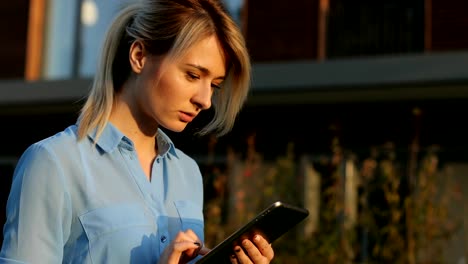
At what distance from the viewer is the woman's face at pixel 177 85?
2.13 m

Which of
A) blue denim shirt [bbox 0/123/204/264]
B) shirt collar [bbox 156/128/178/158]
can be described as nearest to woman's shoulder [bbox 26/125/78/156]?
blue denim shirt [bbox 0/123/204/264]

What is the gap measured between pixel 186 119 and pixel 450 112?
8.04 m

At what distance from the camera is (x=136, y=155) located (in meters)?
2.21

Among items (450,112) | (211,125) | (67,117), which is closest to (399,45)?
(450,112)

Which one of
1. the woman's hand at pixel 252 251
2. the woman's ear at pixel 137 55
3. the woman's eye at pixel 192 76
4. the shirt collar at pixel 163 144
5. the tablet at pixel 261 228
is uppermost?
the woman's ear at pixel 137 55

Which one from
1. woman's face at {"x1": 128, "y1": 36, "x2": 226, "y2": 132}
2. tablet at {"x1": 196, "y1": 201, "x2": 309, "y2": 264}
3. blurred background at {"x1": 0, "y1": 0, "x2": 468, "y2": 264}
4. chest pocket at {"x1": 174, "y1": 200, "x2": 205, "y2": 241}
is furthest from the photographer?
blurred background at {"x1": 0, "y1": 0, "x2": 468, "y2": 264}

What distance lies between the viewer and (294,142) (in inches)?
408

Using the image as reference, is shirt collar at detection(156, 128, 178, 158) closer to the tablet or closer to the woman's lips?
the woman's lips

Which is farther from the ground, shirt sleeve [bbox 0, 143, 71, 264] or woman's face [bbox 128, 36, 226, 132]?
woman's face [bbox 128, 36, 226, 132]

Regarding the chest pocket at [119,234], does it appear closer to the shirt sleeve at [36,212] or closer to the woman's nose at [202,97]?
the shirt sleeve at [36,212]

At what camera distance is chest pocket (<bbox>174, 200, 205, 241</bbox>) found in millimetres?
2229

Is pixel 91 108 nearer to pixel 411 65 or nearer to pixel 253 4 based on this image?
pixel 411 65

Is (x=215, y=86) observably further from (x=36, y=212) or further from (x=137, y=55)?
(x=36, y=212)

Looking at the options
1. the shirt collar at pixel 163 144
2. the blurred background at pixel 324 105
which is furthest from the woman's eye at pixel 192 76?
the blurred background at pixel 324 105
